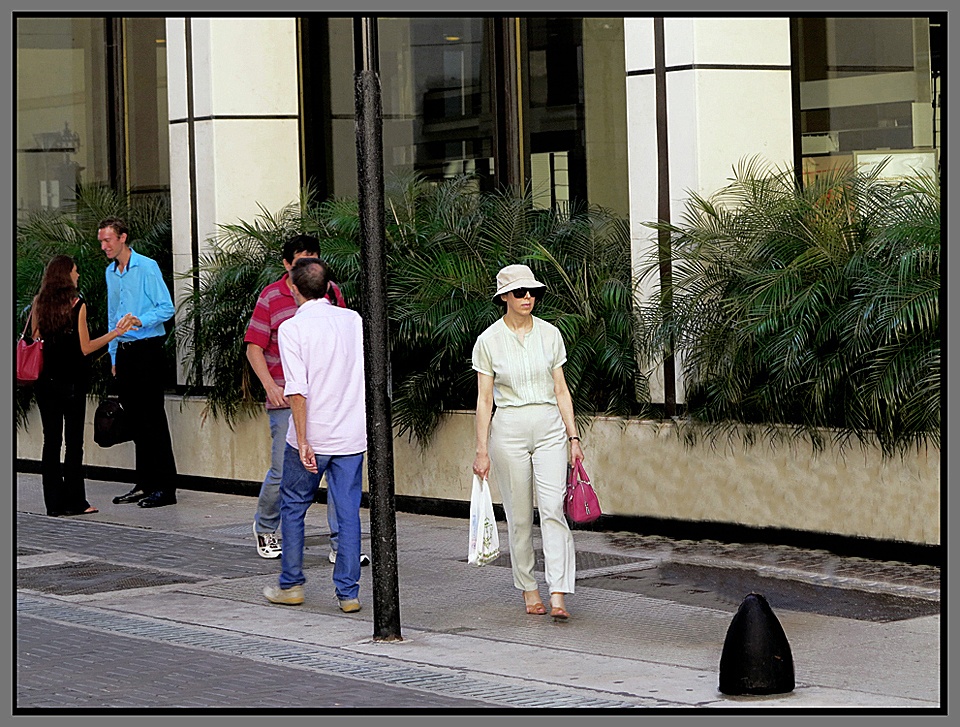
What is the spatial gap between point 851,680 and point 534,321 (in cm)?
261

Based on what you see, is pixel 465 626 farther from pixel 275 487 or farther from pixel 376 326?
pixel 275 487

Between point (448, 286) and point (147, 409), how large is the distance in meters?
2.93

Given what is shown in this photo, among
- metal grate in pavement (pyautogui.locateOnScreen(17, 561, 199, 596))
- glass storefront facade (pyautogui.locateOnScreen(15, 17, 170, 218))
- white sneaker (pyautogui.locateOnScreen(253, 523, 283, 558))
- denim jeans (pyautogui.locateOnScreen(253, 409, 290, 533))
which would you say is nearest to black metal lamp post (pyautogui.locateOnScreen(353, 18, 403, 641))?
denim jeans (pyautogui.locateOnScreen(253, 409, 290, 533))

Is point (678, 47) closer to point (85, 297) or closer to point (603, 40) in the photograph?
point (603, 40)

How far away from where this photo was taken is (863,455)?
9.68 metres

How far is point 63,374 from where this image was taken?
496 inches

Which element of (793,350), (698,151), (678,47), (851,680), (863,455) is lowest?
(851,680)

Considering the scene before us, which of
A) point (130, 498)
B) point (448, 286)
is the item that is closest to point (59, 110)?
point (130, 498)

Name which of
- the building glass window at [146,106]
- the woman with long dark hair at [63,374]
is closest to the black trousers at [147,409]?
the woman with long dark hair at [63,374]

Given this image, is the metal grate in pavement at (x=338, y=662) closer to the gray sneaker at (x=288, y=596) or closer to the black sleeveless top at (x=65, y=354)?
the gray sneaker at (x=288, y=596)

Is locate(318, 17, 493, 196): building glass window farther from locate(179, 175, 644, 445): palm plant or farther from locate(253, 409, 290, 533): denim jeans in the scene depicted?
locate(253, 409, 290, 533): denim jeans

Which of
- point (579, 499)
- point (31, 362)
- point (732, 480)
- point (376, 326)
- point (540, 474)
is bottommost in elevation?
point (732, 480)

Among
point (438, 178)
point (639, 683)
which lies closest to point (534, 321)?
point (639, 683)

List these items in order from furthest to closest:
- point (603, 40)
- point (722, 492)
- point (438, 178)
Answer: point (438, 178)
point (603, 40)
point (722, 492)
